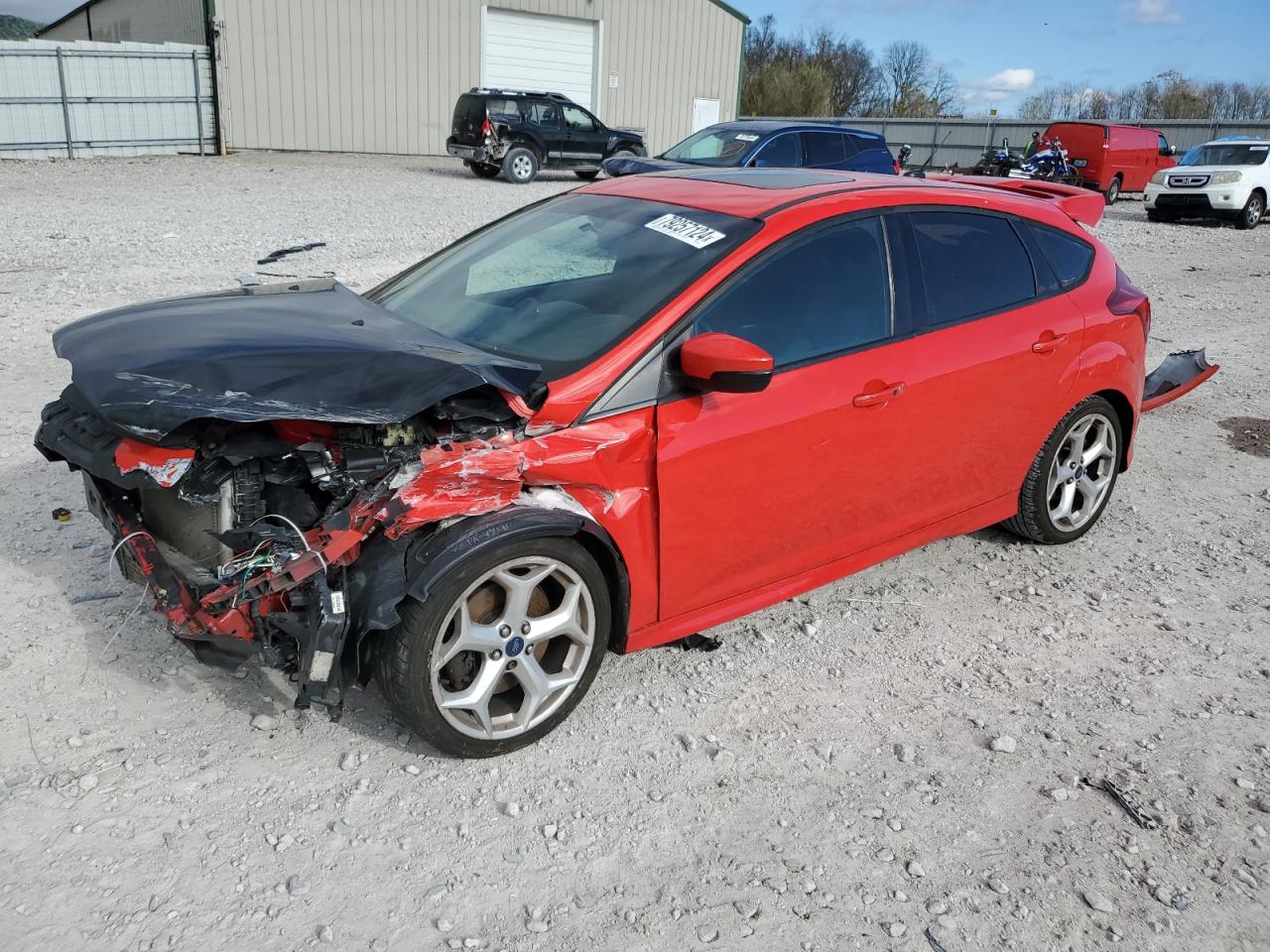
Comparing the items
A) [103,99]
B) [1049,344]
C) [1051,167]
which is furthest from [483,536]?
[1051,167]

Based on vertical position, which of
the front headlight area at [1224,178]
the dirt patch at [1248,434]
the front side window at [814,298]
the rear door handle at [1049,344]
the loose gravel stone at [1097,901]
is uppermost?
the front headlight area at [1224,178]

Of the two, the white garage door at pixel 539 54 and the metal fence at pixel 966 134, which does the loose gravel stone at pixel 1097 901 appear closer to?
the white garage door at pixel 539 54

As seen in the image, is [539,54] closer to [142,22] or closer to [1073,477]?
[142,22]

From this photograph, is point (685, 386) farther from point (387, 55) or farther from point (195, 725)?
point (387, 55)

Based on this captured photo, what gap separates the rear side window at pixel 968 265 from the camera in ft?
13.1

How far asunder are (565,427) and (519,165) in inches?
714

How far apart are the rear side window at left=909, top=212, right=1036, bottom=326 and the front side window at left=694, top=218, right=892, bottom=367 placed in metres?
0.25

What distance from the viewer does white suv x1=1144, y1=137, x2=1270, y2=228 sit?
19.8 meters

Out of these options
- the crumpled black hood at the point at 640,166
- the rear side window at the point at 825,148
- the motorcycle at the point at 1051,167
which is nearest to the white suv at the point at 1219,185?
the motorcycle at the point at 1051,167

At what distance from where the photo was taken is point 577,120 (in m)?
21.2

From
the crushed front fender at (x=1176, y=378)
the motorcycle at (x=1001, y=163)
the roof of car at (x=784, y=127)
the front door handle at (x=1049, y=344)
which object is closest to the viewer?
the front door handle at (x=1049, y=344)

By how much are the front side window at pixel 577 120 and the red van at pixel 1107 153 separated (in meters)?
11.0

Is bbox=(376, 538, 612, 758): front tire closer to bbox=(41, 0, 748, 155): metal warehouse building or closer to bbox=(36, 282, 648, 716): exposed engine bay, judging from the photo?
bbox=(36, 282, 648, 716): exposed engine bay

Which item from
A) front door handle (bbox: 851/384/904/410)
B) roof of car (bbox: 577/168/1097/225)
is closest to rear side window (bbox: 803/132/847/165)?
roof of car (bbox: 577/168/1097/225)
